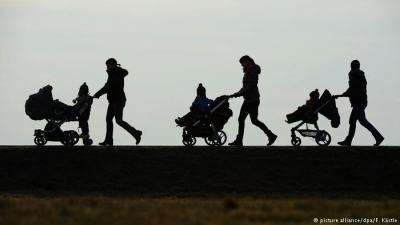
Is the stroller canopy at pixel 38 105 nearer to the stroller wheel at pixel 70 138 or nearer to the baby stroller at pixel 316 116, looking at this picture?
the stroller wheel at pixel 70 138

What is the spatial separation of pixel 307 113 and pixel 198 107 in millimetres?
2439

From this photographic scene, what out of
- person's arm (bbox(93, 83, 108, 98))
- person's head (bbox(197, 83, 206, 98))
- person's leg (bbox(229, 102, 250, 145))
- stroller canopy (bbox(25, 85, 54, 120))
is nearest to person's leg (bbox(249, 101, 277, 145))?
person's leg (bbox(229, 102, 250, 145))

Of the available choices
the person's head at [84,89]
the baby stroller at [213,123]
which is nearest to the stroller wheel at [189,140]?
the baby stroller at [213,123]

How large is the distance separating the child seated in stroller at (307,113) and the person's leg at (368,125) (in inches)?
64.4

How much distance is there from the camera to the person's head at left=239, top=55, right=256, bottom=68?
84.3 ft

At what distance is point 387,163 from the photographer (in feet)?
76.8

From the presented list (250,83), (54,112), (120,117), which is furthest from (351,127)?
(54,112)

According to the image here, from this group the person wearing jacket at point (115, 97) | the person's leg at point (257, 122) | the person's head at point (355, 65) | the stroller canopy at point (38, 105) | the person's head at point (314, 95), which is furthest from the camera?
the person's head at point (314, 95)

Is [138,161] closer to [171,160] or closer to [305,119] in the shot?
[171,160]

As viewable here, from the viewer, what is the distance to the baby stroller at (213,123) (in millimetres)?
27203

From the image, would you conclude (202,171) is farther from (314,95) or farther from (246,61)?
(314,95)

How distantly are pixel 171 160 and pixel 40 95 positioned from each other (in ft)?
17.7

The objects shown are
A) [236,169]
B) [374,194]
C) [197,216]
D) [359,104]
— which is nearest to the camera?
[197,216]

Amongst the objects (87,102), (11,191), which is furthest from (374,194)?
(87,102)
